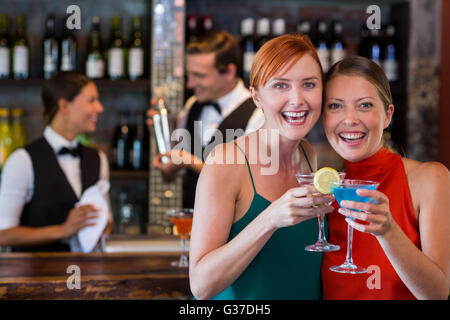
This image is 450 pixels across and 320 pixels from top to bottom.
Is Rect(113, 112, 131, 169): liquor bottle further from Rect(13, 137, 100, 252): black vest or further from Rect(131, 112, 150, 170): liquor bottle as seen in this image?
Rect(13, 137, 100, 252): black vest

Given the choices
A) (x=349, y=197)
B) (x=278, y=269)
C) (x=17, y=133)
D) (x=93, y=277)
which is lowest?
(x=93, y=277)

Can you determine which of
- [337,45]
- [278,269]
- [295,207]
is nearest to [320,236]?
[278,269]

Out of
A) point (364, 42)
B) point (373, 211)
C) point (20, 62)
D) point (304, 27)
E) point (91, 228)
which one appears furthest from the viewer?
point (364, 42)

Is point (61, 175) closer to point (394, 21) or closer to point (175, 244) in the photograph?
point (175, 244)

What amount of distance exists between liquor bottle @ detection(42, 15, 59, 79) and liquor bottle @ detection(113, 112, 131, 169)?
1.69ft

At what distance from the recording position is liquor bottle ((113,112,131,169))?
3.47 metres

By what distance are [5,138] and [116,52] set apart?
90 cm

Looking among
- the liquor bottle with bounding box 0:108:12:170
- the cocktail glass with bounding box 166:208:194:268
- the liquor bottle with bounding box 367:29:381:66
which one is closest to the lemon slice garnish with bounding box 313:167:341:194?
the cocktail glass with bounding box 166:208:194:268

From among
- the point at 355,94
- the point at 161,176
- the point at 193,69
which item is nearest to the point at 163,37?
the point at 193,69

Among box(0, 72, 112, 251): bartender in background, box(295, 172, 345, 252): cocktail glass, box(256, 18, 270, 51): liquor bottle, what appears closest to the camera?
box(295, 172, 345, 252): cocktail glass

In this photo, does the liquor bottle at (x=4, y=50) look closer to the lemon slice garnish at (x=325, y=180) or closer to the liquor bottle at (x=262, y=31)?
the liquor bottle at (x=262, y=31)

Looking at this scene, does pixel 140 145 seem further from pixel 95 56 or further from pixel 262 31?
pixel 262 31

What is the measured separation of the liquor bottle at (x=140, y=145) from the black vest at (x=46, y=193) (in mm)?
684

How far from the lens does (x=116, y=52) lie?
10.6 ft
